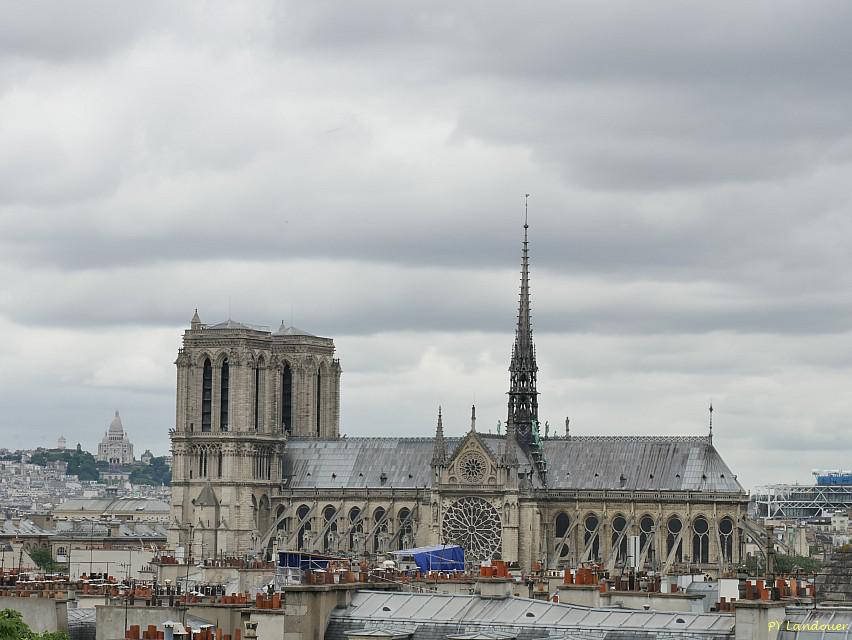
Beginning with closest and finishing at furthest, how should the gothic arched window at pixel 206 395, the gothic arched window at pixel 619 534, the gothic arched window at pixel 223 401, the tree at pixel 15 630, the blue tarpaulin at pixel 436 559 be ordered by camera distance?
the tree at pixel 15 630
the blue tarpaulin at pixel 436 559
the gothic arched window at pixel 619 534
the gothic arched window at pixel 223 401
the gothic arched window at pixel 206 395

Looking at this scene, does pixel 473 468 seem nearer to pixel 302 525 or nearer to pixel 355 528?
pixel 355 528

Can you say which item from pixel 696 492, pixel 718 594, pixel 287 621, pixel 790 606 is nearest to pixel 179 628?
pixel 287 621

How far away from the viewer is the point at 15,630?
69.3 m

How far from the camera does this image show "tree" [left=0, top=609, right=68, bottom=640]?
68.9 meters

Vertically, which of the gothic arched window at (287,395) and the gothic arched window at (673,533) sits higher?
the gothic arched window at (287,395)

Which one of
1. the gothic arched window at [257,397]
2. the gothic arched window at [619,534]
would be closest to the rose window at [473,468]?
the gothic arched window at [619,534]

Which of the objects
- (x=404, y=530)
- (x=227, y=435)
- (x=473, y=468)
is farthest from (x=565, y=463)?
(x=227, y=435)

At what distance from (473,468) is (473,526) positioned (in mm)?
4312

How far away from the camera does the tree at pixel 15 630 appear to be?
6894 centimetres

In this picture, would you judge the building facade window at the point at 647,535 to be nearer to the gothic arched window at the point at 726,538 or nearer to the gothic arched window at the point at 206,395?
the gothic arched window at the point at 726,538

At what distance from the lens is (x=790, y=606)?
66.8 metres

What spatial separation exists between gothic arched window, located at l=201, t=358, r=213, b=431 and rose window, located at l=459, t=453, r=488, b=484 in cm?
2286

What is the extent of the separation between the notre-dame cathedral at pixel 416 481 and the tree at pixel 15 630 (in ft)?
328

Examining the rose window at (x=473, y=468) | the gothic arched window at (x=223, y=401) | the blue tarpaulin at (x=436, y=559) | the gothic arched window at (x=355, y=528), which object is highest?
the gothic arched window at (x=223, y=401)
